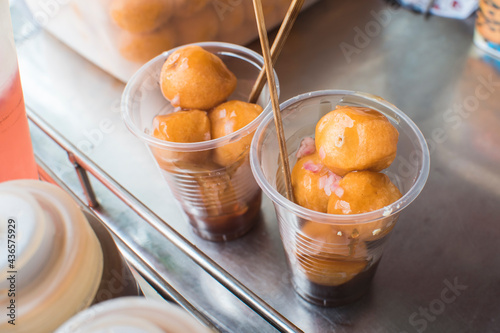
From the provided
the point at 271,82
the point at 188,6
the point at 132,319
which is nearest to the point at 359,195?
the point at 271,82

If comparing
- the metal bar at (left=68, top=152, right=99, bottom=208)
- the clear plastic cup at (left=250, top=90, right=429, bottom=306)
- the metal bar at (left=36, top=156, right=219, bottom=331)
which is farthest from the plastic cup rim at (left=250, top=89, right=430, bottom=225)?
the metal bar at (left=68, top=152, right=99, bottom=208)

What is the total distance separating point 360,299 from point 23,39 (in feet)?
2.62

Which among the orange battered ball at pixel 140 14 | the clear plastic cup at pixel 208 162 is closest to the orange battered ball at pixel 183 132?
the clear plastic cup at pixel 208 162

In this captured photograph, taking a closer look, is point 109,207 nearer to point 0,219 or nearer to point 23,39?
point 0,219

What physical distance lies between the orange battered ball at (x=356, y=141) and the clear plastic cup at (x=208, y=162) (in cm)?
9

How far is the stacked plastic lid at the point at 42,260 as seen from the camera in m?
0.24

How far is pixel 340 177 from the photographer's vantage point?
424 millimetres

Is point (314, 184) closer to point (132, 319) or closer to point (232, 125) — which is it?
point (232, 125)

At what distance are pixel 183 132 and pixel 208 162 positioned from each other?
0.04 metres

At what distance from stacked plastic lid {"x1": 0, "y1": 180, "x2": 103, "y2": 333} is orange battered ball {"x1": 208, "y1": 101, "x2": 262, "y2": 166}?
22 centimetres

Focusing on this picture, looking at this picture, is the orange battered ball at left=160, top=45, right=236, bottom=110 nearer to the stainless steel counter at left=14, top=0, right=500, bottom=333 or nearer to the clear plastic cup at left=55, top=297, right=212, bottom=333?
the stainless steel counter at left=14, top=0, right=500, bottom=333

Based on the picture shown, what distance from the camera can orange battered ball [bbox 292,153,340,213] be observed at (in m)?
0.42

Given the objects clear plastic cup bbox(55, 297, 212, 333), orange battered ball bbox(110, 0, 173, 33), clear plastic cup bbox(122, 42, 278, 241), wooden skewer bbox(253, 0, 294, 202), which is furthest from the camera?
orange battered ball bbox(110, 0, 173, 33)

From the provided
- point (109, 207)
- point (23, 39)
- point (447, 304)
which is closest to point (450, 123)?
point (447, 304)
